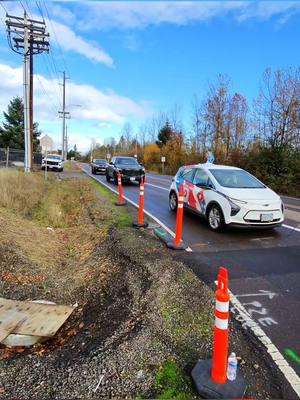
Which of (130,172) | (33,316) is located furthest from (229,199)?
(130,172)

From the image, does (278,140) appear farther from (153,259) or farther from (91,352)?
(91,352)

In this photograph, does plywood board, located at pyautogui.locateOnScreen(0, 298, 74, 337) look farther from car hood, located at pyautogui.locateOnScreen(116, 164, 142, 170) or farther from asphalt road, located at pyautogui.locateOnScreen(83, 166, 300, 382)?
car hood, located at pyautogui.locateOnScreen(116, 164, 142, 170)

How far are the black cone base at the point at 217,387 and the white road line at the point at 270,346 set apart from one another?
1.57ft

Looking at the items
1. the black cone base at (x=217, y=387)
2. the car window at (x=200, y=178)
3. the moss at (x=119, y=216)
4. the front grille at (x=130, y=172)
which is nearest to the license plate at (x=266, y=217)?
the car window at (x=200, y=178)

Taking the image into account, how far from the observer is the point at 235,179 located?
9.30 m

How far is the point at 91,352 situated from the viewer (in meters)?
3.52

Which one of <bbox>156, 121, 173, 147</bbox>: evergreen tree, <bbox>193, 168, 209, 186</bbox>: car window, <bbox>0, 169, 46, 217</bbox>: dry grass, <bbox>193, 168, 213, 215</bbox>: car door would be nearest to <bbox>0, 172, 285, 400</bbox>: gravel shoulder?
<bbox>193, 168, 213, 215</bbox>: car door

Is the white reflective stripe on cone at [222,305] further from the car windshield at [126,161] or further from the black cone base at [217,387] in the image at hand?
the car windshield at [126,161]

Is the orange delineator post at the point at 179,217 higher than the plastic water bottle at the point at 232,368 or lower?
higher

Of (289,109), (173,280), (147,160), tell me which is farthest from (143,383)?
(147,160)

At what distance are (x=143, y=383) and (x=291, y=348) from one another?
163 cm

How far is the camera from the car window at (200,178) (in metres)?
9.38

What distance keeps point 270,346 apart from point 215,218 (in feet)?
17.2

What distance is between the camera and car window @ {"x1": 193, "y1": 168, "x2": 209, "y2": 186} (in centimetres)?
938
